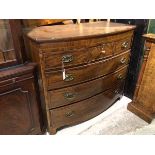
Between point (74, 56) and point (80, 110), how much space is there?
64 cm

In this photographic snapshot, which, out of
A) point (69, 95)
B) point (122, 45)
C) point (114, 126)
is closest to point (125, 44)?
point (122, 45)

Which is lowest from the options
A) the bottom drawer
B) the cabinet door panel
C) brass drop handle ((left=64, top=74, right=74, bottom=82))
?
the bottom drawer

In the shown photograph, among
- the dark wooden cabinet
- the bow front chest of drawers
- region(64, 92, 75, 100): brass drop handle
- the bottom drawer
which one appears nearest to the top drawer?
the bow front chest of drawers

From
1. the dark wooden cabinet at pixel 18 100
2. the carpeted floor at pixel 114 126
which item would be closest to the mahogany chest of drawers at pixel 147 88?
the carpeted floor at pixel 114 126

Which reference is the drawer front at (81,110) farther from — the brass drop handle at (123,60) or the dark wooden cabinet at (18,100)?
the brass drop handle at (123,60)

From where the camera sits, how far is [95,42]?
1.48 m

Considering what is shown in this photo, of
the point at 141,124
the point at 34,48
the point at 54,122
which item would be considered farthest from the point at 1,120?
the point at 141,124

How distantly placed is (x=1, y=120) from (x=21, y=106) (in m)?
0.18

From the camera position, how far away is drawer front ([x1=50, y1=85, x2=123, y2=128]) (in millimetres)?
1651

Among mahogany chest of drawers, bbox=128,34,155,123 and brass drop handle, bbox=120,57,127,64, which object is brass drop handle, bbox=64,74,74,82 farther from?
mahogany chest of drawers, bbox=128,34,155,123

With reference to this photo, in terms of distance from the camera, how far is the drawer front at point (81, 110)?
5.42 feet

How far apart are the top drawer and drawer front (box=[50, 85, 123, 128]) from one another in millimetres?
470
